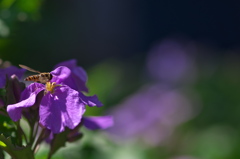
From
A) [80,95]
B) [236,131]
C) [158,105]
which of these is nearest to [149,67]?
[158,105]

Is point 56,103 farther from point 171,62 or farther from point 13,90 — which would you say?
point 171,62

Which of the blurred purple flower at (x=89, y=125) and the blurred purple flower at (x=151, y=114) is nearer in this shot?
the blurred purple flower at (x=89, y=125)

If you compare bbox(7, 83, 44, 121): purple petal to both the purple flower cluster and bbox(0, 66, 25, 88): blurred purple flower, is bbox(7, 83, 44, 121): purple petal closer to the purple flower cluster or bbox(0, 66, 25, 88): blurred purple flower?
the purple flower cluster

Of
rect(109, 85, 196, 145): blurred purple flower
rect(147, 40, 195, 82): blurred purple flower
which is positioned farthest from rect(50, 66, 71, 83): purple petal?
rect(147, 40, 195, 82): blurred purple flower

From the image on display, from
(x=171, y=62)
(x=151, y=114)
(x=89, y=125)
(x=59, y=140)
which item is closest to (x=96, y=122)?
(x=89, y=125)

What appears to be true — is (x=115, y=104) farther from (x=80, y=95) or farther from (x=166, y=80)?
(x=80, y=95)

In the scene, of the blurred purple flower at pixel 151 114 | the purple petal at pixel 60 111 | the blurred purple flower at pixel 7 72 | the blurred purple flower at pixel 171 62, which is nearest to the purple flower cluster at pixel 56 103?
the purple petal at pixel 60 111

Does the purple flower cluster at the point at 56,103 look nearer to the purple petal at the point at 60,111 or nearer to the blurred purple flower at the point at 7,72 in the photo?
the purple petal at the point at 60,111
